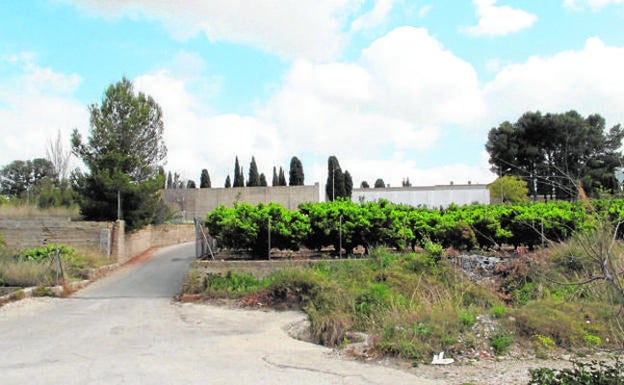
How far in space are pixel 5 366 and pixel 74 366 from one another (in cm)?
101

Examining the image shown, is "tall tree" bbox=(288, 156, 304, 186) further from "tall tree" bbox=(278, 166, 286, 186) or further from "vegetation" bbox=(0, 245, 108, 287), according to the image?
"vegetation" bbox=(0, 245, 108, 287)

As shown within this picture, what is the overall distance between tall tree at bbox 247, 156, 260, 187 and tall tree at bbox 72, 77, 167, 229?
3292 centimetres

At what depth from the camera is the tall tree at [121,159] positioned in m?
20.1

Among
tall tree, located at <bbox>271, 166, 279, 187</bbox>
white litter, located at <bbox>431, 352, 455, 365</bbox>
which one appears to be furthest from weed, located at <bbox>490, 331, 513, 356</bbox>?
tall tree, located at <bbox>271, 166, 279, 187</bbox>

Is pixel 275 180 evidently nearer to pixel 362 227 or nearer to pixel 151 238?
pixel 151 238

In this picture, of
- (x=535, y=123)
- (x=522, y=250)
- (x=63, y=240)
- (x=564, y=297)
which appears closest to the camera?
(x=564, y=297)

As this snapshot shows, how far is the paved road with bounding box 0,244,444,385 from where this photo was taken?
6.32 meters

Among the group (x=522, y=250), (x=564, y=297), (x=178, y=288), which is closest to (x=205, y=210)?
(x=178, y=288)

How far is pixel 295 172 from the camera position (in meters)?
58.0

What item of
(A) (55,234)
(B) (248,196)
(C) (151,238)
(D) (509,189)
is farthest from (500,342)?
(B) (248,196)

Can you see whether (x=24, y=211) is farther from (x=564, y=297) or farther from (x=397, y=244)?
(x=564, y=297)

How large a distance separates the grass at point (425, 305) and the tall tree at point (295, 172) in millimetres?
45263

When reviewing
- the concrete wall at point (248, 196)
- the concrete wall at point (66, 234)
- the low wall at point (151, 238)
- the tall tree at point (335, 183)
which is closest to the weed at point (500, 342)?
the concrete wall at point (66, 234)

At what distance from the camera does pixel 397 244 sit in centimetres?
1427
